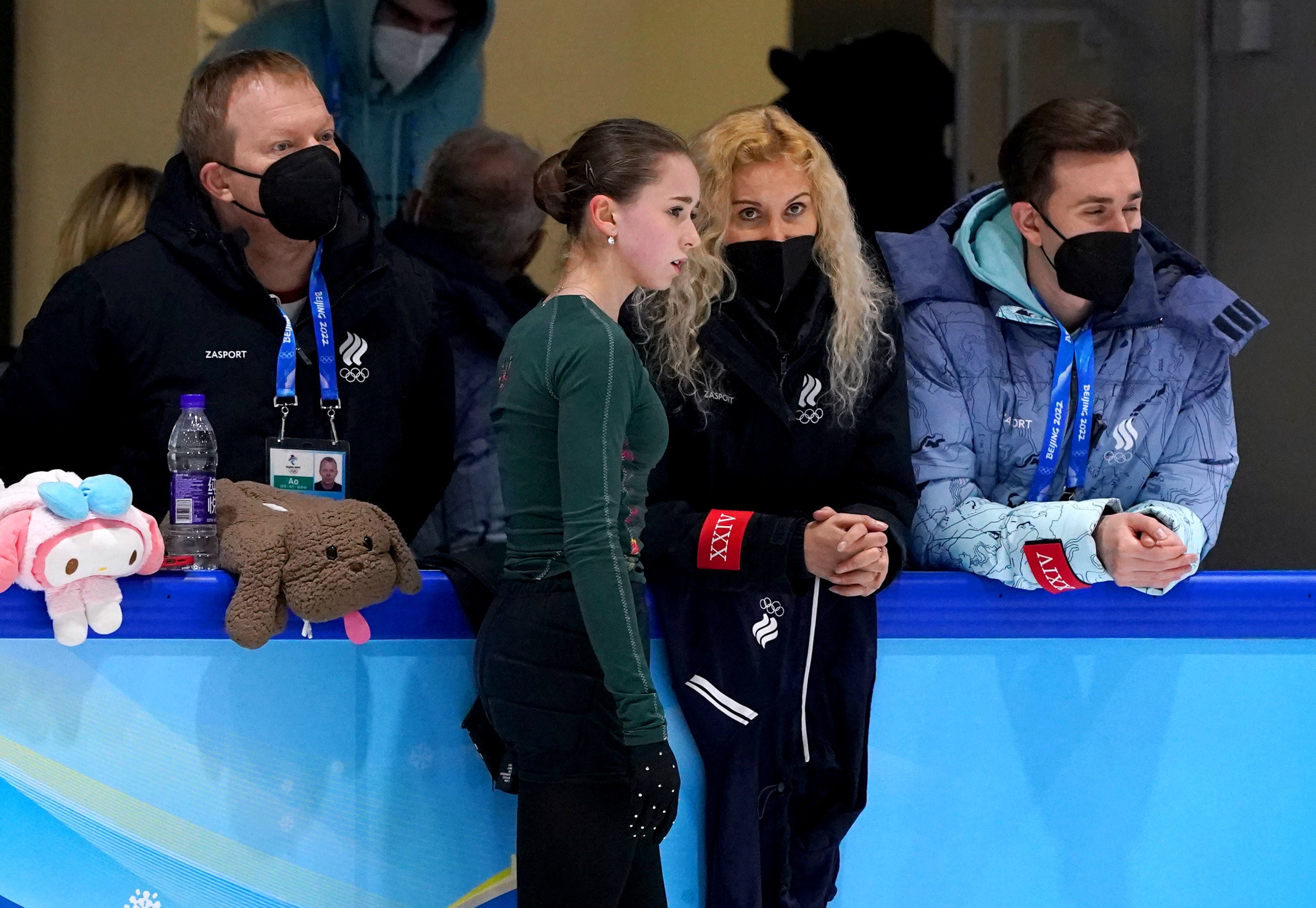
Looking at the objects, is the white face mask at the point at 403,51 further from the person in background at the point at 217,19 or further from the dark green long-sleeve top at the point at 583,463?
the dark green long-sleeve top at the point at 583,463

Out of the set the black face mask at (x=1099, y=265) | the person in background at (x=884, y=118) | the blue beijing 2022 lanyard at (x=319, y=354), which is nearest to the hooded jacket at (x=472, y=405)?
the blue beijing 2022 lanyard at (x=319, y=354)

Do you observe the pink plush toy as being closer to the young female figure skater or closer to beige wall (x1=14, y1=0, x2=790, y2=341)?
the young female figure skater

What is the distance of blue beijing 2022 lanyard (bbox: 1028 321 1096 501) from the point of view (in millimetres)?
2781

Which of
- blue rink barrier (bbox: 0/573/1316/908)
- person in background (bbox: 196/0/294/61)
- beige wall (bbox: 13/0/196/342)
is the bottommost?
blue rink barrier (bbox: 0/573/1316/908)

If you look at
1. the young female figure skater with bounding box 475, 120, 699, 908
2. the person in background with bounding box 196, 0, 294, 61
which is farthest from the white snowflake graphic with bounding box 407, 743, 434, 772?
the person in background with bounding box 196, 0, 294, 61

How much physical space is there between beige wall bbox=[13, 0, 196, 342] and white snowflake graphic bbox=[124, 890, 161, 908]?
178 cm

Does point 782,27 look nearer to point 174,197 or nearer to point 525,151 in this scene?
point 525,151

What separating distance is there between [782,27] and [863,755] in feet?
6.65

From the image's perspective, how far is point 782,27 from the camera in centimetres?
369

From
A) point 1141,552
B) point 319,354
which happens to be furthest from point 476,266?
point 1141,552

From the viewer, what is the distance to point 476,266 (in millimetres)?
3416

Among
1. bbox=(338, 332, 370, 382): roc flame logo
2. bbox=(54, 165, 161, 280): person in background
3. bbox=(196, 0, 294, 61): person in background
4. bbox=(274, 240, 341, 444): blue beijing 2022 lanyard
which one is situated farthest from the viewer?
bbox=(196, 0, 294, 61): person in background

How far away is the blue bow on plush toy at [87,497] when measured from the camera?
2.12 m

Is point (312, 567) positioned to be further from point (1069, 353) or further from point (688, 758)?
point (1069, 353)
